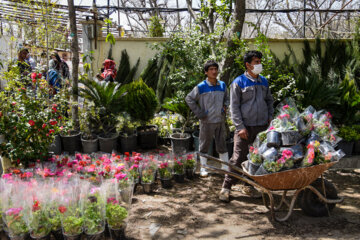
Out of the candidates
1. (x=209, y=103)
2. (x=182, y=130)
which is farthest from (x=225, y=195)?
(x=182, y=130)

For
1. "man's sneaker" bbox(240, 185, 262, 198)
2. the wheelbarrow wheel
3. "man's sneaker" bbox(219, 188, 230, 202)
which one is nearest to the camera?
the wheelbarrow wheel

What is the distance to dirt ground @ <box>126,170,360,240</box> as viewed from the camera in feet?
10.5

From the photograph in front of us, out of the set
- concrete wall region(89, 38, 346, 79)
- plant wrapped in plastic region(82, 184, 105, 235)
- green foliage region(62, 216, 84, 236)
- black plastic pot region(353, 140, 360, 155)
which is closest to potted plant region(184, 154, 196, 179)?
plant wrapped in plastic region(82, 184, 105, 235)

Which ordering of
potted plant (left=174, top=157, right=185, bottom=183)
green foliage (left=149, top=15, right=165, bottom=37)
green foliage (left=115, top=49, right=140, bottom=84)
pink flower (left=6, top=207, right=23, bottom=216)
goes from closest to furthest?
pink flower (left=6, top=207, right=23, bottom=216), potted plant (left=174, top=157, right=185, bottom=183), green foliage (left=115, top=49, right=140, bottom=84), green foliage (left=149, top=15, right=165, bottom=37)

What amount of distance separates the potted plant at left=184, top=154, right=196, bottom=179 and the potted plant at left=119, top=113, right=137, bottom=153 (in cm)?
148

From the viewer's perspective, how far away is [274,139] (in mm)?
3178

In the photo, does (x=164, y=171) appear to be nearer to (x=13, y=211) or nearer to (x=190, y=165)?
A: (x=190, y=165)

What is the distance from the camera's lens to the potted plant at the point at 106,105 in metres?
5.66

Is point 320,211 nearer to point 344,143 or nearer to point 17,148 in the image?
point 344,143

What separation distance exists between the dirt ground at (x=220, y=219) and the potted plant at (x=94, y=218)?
48 centimetres

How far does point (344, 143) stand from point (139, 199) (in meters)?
3.75

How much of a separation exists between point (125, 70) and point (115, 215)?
595 cm

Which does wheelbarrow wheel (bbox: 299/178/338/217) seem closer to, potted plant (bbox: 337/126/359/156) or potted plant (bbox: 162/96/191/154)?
potted plant (bbox: 337/126/359/156)

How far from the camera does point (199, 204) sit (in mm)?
3930
